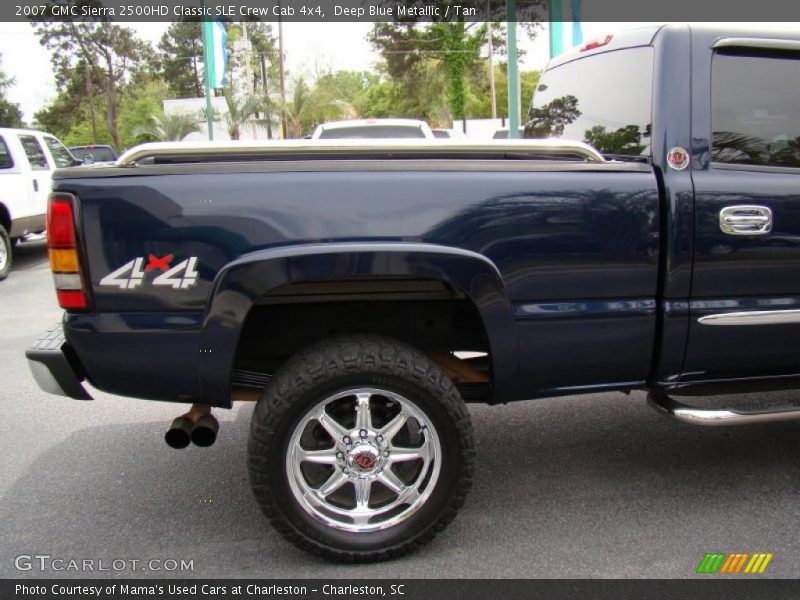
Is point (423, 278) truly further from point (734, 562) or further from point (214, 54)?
point (214, 54)

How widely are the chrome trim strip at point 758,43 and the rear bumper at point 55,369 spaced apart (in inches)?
115

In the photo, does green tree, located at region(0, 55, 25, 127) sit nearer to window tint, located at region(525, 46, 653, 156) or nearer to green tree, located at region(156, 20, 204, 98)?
green tree, located at region(156, 20, 204, 98)

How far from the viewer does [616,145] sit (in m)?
3.20

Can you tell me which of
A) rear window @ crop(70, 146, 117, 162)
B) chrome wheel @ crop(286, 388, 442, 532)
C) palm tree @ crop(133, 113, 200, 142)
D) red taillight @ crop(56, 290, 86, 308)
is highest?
palm tree @ crop(133, 113, 200, 142)

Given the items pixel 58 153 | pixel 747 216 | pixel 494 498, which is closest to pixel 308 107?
pixel 58 153

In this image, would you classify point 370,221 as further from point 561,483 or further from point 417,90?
point 417,90

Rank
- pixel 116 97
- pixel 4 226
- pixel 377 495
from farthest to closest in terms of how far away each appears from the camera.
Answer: pixel 116 97 < pixel 4 226 < pixel 377 495

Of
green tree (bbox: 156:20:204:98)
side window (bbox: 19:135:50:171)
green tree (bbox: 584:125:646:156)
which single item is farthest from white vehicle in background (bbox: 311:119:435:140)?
green tree (bbox: 156:20:204:98)

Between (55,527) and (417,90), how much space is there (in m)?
44.5

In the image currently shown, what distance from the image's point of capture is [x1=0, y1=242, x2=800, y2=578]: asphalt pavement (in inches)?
108

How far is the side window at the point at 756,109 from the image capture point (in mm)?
2814

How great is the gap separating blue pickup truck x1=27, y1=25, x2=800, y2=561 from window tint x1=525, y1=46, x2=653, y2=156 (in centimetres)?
4

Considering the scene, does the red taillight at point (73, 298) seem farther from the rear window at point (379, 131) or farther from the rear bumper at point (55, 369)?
the rear window at point (379, 131)

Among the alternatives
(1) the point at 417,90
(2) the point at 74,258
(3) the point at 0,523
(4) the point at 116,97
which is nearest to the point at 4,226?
(3) the point at 0,523
